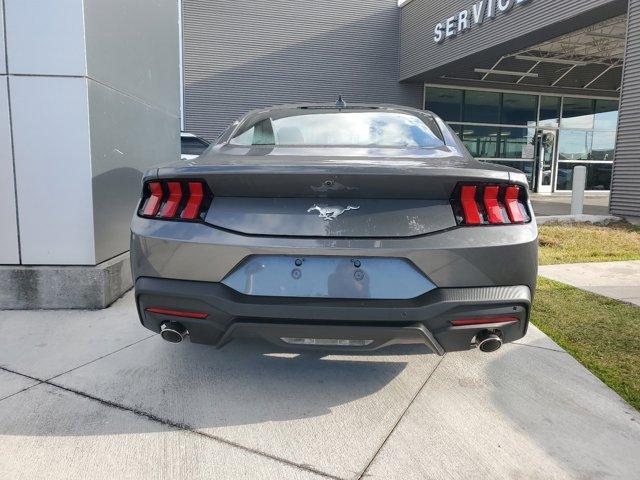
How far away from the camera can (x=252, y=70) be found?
15.7 meters

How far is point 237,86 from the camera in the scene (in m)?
15.7

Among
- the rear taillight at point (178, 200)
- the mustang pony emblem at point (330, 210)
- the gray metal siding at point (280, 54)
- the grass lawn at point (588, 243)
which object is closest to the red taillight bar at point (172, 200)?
the rear taillight at point (178, 200)

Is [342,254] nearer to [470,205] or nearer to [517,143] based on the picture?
[470,205]

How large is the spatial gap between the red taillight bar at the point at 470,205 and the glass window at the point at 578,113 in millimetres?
19499

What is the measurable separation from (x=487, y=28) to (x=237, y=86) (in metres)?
7.86

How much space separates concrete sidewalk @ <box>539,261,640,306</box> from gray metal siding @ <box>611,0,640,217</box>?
4.48 m

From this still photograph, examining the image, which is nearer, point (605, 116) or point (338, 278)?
point (338, 278)

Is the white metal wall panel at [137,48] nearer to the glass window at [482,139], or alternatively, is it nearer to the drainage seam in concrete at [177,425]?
the drainage seam in concrete at [177,425]

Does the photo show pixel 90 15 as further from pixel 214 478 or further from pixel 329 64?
pixel 329 64

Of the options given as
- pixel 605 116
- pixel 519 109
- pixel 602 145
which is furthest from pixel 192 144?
pixel 605 116

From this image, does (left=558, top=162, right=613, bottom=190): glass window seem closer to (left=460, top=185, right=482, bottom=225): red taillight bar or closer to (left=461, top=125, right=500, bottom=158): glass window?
(left=461, top=125, right=500, bottom=158): glass window

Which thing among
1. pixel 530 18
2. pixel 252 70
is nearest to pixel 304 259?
pixel 530 18

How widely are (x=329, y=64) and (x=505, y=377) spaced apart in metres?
14.9

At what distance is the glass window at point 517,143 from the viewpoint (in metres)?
18.1
